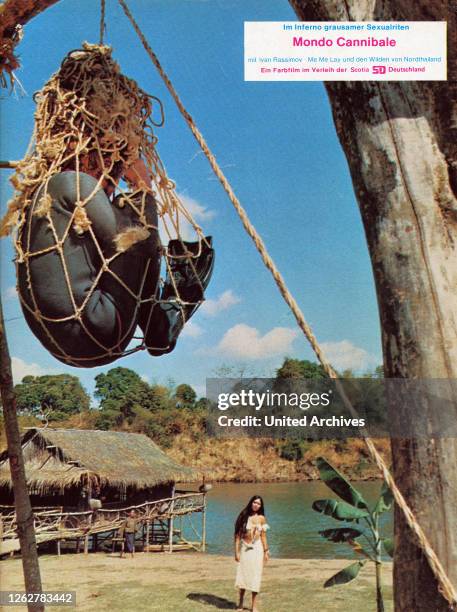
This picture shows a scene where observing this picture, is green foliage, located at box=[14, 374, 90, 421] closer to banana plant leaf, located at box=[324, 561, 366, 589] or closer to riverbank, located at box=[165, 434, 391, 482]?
riverbank, located at box=[165, 434, 391, 482]

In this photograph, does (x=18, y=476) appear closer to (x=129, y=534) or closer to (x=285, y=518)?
(x=129, y=534)

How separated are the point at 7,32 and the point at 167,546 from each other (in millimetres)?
11906

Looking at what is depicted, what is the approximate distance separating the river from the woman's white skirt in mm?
5718

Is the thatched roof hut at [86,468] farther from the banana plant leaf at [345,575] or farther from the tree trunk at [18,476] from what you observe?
the tree trunk at [18,476]

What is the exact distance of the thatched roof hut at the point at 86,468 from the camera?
10656mm

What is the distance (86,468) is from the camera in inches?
423

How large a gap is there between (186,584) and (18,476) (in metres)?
7.06

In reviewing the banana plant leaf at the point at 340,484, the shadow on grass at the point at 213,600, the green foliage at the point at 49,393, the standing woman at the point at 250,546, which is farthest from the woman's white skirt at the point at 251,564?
the green foliage at the point at 49,393

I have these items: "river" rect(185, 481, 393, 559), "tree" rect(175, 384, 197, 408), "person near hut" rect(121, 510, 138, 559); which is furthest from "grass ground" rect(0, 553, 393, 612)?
"tree" rect(175, 384, 197, 408)

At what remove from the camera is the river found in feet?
39.7

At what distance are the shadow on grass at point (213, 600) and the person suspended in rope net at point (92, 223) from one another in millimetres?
5762

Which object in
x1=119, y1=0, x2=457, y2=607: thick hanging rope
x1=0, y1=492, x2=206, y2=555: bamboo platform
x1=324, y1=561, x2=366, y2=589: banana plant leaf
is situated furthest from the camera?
x1=0, y1=492, x2=206, y2=555: bamboo platform

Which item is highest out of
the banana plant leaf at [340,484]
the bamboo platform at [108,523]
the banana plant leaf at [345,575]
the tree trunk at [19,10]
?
the tree trunk at [19,10]

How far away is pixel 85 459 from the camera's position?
1105cm
